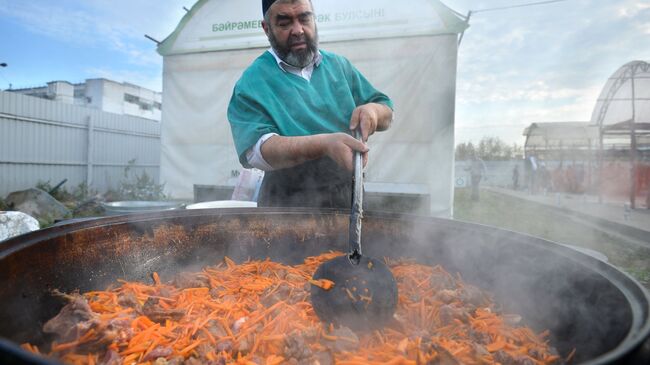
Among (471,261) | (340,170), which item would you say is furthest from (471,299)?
(340,170)

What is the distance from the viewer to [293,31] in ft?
8.50

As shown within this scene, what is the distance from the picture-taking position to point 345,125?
285 cm

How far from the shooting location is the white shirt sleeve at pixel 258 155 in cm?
241

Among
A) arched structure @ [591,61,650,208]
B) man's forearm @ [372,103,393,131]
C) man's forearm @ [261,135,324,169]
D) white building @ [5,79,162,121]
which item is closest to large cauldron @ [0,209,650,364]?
man's forearm @ [261,135,324,169]

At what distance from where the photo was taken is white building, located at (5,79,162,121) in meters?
26.8

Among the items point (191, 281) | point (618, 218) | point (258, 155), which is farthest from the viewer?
point (618, 218)

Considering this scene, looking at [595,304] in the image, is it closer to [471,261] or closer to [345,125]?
[471,261]

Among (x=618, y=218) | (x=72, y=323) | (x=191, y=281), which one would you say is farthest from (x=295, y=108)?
(x=618, y=218)

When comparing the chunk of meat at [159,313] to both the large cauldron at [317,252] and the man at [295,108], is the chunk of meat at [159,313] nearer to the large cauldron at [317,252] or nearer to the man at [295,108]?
the large cauldron at [317,252]

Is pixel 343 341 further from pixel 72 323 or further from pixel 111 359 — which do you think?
pixel 72 323

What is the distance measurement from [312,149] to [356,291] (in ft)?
3.10

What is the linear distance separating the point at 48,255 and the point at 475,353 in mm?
1797

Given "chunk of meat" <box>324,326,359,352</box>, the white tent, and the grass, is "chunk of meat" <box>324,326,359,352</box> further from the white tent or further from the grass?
the white tent

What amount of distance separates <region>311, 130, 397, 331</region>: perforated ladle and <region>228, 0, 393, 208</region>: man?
75 centimetres
